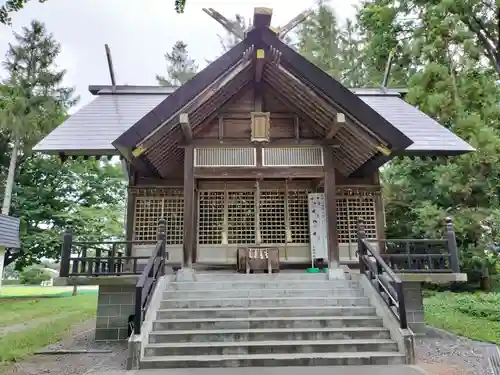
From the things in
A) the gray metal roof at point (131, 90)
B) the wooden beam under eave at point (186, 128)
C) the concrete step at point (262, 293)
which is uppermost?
the gray metal roof at point (131, 90)

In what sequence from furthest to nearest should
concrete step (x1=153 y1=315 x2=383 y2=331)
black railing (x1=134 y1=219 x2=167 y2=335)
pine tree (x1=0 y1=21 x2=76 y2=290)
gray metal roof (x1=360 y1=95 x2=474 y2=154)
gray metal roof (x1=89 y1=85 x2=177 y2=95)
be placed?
pine tree (x1=0 y1=21 x2=76 y2=290) → gray metal roof (x1=89 y1=85 x2=177 y2=95) → gray metal roof (x1=360 y1=95 x2=474 y2=154) → concrete step (x1=153 y1=315 x2=383 y2=331) → black railing (x1=134 y1=219 x2=167 y2=335)

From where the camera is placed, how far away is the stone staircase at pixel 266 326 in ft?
16.4

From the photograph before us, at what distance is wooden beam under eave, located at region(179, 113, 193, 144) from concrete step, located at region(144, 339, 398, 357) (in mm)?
4007

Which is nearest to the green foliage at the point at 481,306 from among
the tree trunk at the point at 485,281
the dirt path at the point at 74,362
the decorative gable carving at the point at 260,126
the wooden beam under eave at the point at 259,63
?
the tree trunk at the point at 485,281

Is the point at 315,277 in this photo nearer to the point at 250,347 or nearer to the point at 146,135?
the point at 250,347

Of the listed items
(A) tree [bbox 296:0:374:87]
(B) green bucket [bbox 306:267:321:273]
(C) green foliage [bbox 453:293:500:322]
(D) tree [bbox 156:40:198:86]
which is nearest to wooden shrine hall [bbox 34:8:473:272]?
(B) green bucket [bbox 306:267:321:273]

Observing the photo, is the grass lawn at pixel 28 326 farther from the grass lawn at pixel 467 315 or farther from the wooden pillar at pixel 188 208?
the grass lawn at pixel 467 315

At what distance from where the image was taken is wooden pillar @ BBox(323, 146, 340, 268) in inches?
289

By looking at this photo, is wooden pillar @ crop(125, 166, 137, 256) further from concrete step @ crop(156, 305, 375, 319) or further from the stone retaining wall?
concrete step @ crop(156, 305, 375, 319)

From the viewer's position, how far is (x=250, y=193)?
31.8 feet

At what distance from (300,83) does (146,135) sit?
3301 mm

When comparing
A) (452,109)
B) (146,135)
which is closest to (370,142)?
(146,135)

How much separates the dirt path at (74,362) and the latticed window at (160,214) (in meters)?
2.85

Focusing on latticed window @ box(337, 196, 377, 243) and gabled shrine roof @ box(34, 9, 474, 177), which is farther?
latticed window @ box(337, 196, 377, 243)
